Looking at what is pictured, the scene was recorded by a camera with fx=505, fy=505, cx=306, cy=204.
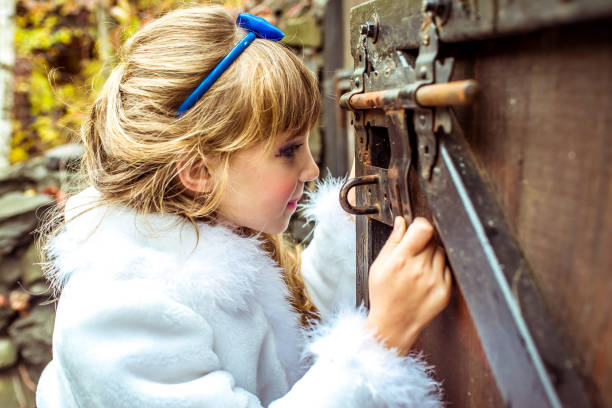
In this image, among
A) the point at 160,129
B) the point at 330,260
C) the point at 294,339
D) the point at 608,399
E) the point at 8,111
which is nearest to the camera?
the point at 608,399

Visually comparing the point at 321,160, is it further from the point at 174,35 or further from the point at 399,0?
the point at 399,0

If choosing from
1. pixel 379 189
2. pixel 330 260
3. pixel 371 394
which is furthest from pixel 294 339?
pixel 379 189

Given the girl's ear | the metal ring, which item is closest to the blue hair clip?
the girl's ear

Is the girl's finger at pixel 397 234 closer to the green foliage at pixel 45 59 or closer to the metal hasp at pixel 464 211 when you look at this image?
the metal hasp at pixel 464 211

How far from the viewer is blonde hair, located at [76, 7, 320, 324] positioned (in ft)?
A: 3.60

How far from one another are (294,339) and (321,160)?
6.09 feet

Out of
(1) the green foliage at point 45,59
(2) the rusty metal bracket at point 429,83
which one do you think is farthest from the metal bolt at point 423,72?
(1) the green foliage at point 45,59

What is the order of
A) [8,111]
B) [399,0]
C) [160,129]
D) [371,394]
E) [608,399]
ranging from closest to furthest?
[608,399] < [399,0] < [371,394] < [160,129] < [8,111]

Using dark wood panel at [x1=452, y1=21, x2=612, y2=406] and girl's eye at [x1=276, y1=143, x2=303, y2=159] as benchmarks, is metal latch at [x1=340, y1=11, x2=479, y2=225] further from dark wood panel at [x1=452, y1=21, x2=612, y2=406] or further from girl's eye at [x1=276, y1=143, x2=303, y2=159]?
girl's eye at [x1=276, y1=143, x2=303, y2=159]

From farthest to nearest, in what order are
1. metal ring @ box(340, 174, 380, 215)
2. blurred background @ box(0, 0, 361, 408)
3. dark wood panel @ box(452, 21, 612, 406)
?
blurred background @ box(0, 0, 361, 408) < metal ring @ box(340, 174, 380, 215) < dark wood panel @ box(452, 21, 612, 406)

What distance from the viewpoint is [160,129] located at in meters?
1.10

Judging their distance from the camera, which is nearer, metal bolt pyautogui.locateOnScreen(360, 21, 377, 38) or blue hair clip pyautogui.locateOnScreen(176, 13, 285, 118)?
metal bolt pyautogui.locateOnScreen(360, 21, 377, 38)

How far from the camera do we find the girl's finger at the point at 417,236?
807 mm

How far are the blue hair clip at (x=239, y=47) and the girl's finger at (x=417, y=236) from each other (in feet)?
1.83
